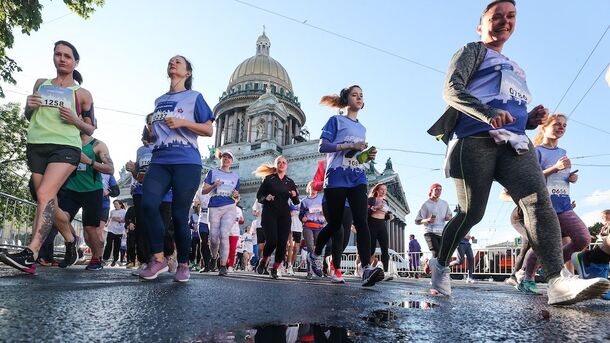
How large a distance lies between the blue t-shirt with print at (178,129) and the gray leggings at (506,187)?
220 cm

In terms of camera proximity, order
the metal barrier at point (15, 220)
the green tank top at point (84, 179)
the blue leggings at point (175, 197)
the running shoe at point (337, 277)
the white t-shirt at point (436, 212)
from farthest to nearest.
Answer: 1. the white t-shirt at point (436, 212)
2. the metal barrier at point (15, 220)
3. the green tank top at point (84, 179)
4. the running shoe at point (337, 277)
5. the blue leggings at point (175, 197)

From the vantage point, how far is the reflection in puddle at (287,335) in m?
1.24

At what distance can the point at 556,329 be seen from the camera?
1.62 metres

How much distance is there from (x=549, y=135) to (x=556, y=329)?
3.52m

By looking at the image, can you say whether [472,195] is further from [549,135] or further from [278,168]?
[278,168]

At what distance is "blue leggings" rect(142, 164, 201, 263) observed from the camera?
3.54 m

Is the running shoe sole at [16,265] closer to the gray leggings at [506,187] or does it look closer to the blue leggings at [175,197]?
the blue leggings at [175,197]

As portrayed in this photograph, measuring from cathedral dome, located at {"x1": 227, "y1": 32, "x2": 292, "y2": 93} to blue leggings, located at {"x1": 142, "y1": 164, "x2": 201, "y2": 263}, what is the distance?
52208mm

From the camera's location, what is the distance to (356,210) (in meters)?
4.47

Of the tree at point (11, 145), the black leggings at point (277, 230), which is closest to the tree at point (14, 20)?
the black leggings at point (277, 230)

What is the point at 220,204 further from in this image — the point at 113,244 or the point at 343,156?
the point at 113,244

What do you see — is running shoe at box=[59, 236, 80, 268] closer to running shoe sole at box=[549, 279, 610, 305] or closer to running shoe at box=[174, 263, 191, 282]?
running shoe at box=[174, 263, 191, 282]


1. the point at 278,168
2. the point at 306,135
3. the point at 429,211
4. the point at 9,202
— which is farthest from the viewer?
the point at 306,135

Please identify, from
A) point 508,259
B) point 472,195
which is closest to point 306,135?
point 508,259
